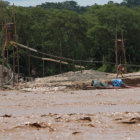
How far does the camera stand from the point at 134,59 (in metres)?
50.8

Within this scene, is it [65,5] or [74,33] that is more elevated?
[65,5]

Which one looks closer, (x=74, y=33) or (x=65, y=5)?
(x=74, y=33)

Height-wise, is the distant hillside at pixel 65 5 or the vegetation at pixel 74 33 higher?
the distant hillside at pixel 65 5

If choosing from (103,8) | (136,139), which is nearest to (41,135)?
(136,139)

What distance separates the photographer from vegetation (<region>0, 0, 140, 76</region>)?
147 feet

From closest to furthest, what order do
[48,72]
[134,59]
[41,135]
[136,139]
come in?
[136,139]
[41,135]
[48,72]
[134,59]

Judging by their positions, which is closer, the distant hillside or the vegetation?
the vegetation

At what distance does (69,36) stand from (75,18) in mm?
2012

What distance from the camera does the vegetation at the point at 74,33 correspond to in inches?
1767

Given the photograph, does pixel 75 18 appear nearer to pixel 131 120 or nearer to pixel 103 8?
pixel 103 8

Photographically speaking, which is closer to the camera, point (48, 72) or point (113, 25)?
point (48, 72)

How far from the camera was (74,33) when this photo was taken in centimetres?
4881

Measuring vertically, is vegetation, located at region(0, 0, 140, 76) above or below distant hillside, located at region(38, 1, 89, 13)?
below

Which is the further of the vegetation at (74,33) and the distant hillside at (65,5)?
the distant hillside at (65,5)
